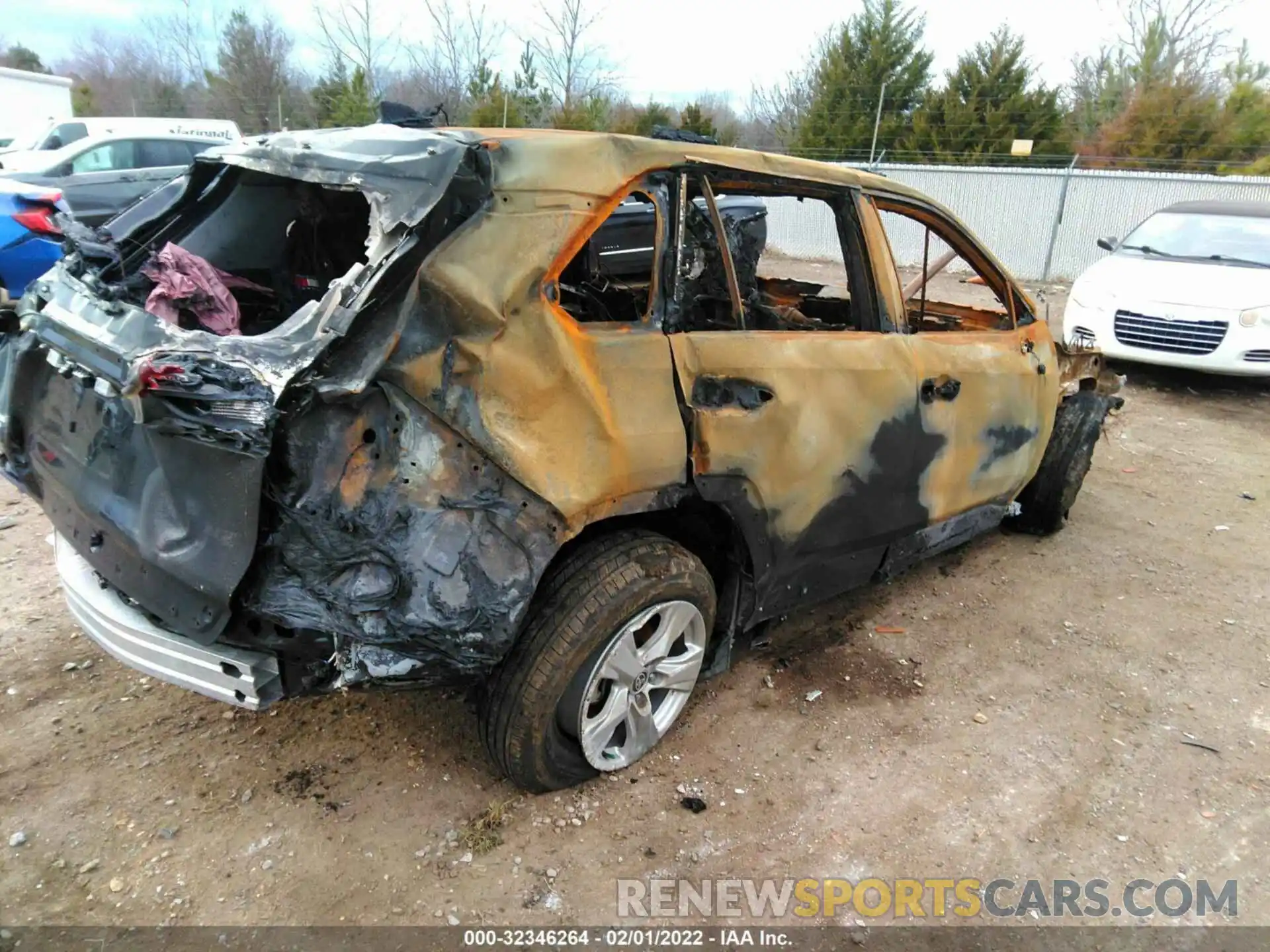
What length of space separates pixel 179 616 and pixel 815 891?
1.88 metres

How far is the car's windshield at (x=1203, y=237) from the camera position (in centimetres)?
827

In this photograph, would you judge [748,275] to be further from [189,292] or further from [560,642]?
[189,292]

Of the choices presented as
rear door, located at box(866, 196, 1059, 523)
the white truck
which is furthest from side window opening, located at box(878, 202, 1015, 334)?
the white truck

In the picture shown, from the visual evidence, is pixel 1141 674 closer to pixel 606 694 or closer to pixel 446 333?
pixel 606 694

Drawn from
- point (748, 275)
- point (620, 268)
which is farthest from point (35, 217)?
point (748, 275)

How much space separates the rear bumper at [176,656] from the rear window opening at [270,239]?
1.00 m

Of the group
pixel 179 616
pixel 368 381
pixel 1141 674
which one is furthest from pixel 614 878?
pixel 1141 674

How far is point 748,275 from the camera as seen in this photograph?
12.6 ft

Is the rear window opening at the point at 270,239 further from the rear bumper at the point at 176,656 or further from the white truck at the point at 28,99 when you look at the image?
the white truck at the point at 28,99

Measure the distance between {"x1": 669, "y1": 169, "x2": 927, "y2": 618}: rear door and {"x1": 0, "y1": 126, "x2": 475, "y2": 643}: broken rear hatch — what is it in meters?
0.89

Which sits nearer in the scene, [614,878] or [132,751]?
[614,878]

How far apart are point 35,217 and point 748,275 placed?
602 centimetres

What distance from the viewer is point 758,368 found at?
2699mm

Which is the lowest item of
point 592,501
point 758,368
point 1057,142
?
point 592,501
